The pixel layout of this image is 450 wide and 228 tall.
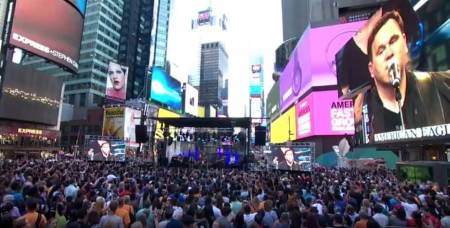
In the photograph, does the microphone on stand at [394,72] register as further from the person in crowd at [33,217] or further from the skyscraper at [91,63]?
the skyscraper at [91,63]

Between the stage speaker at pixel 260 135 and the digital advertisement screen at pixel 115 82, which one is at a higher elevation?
the digital advertisement screen at pixel 115 82

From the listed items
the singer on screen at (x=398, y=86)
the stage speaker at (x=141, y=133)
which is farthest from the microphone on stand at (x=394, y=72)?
the stage speaker at (x=141, y=133)

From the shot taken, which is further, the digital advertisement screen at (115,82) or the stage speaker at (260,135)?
the digital advertisement screen at (115,82)

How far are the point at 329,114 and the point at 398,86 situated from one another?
35190 mm

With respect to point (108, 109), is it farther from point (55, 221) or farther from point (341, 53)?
point (55, 221)

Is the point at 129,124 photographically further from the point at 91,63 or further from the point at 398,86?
the point at 398,86

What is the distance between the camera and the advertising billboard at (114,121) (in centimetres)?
7269

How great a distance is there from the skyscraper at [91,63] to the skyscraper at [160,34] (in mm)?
26047

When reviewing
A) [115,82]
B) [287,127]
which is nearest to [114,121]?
[115,82]

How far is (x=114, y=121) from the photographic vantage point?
7375 centimetres

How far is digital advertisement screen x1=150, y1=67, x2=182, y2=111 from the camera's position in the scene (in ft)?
255

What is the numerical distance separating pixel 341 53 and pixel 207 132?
2296 centimetres

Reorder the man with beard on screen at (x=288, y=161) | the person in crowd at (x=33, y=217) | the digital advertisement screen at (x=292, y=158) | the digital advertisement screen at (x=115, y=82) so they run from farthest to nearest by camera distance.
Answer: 1. the digital advertisement screen at (x=115, y=82)
2. the man with beard on screen at (x=288, y=161)
3. the digital advertisement screen at (x=292, y=158)
4. the person in crowd at (x=33, y=217)

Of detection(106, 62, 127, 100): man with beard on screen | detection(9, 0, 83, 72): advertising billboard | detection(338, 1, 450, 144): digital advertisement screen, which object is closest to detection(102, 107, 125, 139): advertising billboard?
detection(106, 62, 127, 100): man with beard on screen
